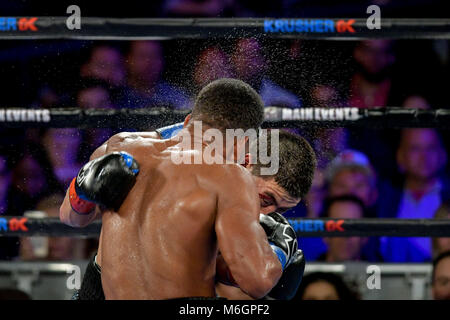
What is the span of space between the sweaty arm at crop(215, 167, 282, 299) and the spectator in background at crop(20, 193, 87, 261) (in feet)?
4.88

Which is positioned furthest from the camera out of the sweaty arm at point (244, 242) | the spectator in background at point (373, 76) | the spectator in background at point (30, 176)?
the spectator in background at point (373, 76)

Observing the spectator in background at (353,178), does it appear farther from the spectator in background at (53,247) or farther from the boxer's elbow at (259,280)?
the boxer's elbow at (259,280)

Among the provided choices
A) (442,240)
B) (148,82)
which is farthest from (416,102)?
(148,82)

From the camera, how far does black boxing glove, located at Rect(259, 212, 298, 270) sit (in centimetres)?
169

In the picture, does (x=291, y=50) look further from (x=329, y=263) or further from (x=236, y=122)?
(x=236, y=122)

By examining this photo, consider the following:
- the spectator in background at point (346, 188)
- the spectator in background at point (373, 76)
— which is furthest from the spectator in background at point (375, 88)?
the spectator in background at point (346, 188)

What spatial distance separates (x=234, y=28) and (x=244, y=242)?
3.53 feet

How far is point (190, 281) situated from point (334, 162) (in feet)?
4.62

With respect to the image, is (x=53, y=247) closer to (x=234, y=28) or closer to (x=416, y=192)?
(x=234, y=28)

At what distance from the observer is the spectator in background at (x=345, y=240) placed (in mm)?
2814

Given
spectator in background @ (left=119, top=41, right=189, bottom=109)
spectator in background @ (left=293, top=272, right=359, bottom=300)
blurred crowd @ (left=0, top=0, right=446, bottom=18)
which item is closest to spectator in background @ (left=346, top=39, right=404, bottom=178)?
blurred crowd @ (left=0, top=0, right=446, bottom=18)

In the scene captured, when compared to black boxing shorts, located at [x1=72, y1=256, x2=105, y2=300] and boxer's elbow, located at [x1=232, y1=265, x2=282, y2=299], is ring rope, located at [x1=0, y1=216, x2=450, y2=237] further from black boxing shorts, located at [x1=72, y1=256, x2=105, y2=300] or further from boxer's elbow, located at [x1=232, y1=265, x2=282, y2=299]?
boxer's elbow, located at [x1=232, y1=265, x2=282, y2=299]

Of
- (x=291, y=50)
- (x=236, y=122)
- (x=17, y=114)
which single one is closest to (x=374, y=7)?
(x=291, y=50)

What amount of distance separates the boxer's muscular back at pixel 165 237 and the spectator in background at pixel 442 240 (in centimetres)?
152
